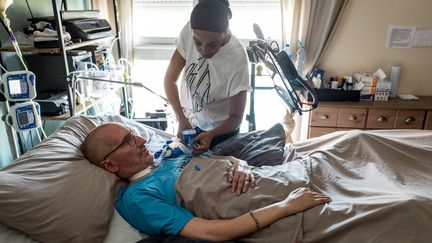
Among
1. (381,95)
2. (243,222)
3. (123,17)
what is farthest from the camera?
(123,17)

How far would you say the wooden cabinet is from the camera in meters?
2.51

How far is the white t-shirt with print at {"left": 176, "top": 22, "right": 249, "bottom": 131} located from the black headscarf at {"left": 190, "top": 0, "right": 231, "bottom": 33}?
0.63 feet

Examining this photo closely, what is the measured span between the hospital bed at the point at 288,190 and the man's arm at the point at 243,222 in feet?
0.09

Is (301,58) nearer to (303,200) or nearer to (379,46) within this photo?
(379,46)

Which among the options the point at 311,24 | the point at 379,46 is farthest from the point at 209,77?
the point at 379,46

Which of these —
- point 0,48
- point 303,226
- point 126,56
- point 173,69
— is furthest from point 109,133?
point 126,56

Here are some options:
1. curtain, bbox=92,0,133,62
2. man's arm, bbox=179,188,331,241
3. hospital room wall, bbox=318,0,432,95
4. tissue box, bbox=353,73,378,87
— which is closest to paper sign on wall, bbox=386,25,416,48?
hospital room wall, bbox=318,0,432,95

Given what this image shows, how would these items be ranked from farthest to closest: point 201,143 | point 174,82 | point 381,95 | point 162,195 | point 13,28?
point 381,95 → point 13,28 → point 174,82 → point 201,143 → point 162,195

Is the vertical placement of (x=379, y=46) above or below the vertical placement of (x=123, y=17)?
below

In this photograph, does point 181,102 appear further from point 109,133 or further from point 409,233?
point 409,233

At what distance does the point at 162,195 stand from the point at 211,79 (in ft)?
2.24

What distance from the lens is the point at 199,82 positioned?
1637mm

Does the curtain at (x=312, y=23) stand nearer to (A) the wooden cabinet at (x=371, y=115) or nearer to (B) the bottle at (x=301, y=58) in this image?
(B) the bottle at (x=301, y=58)

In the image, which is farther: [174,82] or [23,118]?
[174,82]
